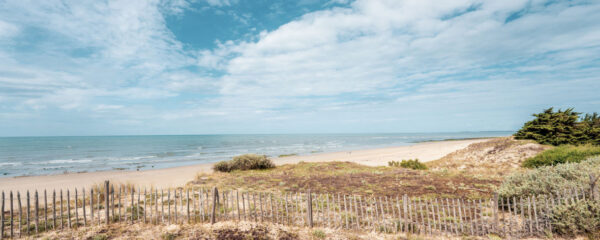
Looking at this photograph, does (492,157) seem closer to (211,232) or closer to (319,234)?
(319,234)

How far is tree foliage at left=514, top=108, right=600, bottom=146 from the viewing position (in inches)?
704

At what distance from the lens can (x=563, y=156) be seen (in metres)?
14.2

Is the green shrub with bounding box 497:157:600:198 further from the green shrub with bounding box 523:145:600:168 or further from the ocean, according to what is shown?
the ocean

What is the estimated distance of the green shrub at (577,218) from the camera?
6.19 m

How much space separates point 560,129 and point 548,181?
15757mm

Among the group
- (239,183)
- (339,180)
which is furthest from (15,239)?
(339,180)

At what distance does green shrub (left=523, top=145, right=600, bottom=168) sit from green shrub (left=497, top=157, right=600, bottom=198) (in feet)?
19.6

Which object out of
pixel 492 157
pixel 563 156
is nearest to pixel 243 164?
pixel 492 157

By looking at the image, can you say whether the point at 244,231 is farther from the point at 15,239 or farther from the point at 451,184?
the point at 451,184

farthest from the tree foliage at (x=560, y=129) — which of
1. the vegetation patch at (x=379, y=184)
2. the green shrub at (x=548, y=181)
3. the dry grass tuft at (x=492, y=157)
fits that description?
the green shrub at (x=548, y=181)

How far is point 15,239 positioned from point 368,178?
12.8m

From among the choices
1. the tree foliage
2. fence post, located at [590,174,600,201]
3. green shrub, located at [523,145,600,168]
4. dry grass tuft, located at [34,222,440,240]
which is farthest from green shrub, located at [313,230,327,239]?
the tree foliage

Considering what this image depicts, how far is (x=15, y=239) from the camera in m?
6.44

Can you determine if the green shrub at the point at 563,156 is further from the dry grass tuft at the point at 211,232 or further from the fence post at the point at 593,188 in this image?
the dry grass tuft at the point at 211,232
